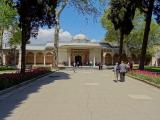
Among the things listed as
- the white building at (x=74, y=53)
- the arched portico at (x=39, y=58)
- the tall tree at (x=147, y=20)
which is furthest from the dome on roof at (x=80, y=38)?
the tall tree at (x=147, y=20)

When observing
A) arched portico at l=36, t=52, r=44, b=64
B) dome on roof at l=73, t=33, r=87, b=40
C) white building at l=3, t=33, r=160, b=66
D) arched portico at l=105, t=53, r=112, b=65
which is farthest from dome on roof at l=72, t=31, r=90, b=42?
arched portico at l=36, t=52, r=44, b=64

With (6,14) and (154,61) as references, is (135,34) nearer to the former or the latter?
(154,61)

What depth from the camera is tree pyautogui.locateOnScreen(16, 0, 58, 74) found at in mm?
17688

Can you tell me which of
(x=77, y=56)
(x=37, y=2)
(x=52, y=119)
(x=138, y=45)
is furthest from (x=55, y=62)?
(x=52, y=119)

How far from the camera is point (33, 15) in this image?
18.8m

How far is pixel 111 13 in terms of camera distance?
99.4ft

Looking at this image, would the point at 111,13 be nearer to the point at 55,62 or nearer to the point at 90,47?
the point at 55,62

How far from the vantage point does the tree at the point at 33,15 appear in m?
17.7

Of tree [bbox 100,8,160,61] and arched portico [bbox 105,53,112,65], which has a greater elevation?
tree [bbox 100,8,160,61]

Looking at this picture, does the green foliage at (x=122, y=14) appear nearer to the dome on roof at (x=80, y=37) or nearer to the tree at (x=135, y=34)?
the tree at (x=135, y=34)

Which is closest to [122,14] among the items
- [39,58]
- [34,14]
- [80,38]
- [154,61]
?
[34,14]

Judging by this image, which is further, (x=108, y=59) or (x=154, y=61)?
(x=154, y=61)

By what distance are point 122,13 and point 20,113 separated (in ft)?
79.3

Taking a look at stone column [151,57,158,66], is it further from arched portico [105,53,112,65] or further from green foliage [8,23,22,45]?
green foliage [8,23,22,45]
